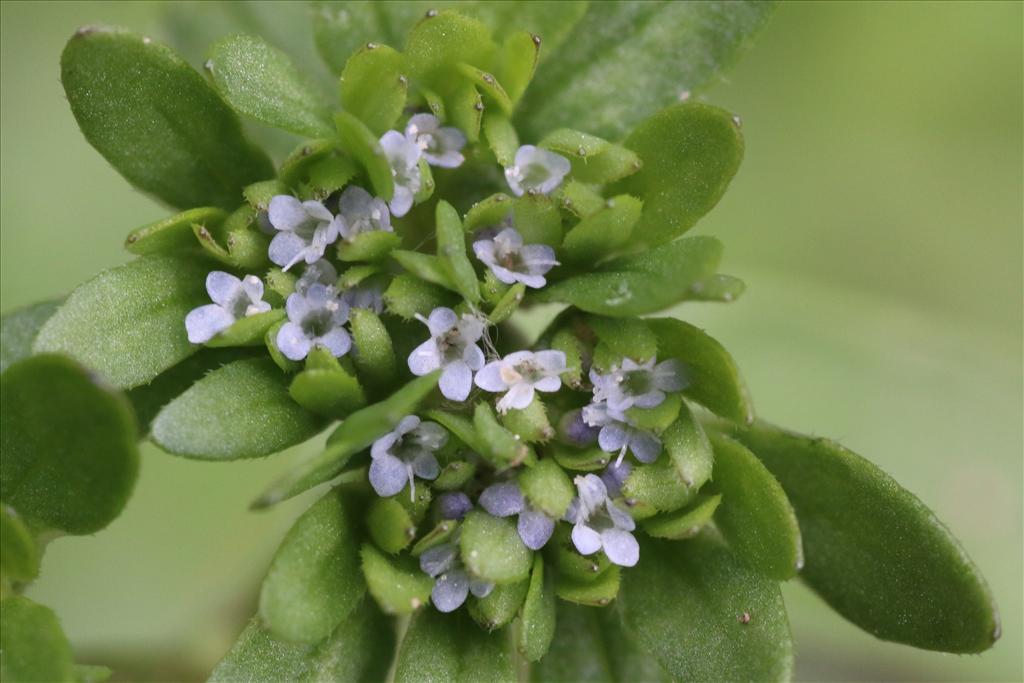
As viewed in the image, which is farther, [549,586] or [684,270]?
[549,586]

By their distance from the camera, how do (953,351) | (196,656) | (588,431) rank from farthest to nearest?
(953,351) < (196,656) < (588,431)

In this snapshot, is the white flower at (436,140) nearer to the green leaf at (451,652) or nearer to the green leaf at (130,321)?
the green leaf at (130,321)

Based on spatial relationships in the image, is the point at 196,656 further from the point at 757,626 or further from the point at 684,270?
the point at 684,270

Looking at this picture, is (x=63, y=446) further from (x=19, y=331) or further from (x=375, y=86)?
(x=375, y=86)

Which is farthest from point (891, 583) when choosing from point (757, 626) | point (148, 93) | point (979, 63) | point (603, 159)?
point (979, 63)

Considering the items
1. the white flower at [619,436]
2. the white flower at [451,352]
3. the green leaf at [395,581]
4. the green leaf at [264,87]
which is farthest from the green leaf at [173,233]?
the white flower at [619,436]

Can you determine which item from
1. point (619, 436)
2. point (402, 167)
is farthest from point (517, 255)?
point (619, 436)
